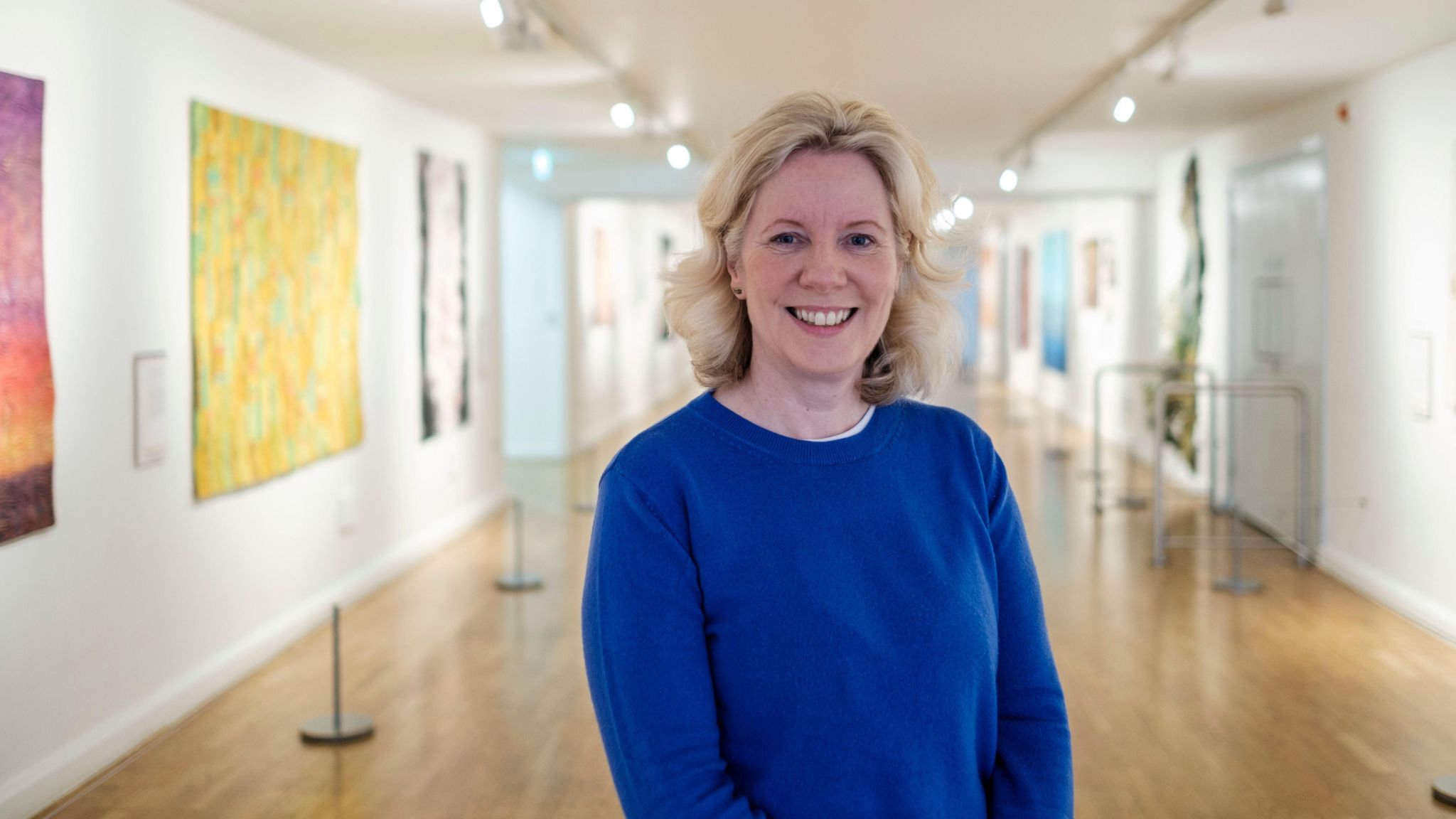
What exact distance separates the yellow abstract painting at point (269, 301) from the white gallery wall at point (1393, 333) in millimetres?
4897

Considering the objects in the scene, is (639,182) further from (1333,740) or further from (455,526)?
(1333,740)

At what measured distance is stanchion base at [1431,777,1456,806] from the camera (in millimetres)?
4004

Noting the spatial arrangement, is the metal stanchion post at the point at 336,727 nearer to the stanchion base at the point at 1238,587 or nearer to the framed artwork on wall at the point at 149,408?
the framed artwork on wall at the point at 149,408

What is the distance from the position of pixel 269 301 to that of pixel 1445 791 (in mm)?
4517

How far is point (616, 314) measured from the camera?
49.1 feet

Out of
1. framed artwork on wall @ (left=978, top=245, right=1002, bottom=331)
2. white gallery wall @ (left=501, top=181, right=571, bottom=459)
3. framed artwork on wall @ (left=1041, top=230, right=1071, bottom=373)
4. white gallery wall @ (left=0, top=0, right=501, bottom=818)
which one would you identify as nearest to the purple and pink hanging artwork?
white gallery wall @ (left=0, top=0, right=501, bottom=818)

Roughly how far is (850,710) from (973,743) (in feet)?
0.56

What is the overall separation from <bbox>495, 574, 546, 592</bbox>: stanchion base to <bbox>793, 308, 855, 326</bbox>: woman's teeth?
18.6 ft

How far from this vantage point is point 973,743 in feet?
4.92

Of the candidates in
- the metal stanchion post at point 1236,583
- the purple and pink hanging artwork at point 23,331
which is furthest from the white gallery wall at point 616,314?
the purple and pink hanging artwork at point 23,331

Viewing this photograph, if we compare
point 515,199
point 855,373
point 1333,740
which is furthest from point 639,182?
point 855,373

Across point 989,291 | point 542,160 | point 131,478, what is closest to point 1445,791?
point 131,478

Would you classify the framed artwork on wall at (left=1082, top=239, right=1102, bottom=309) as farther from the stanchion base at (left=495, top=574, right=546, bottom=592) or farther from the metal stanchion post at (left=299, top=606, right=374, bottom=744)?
the metal stanchion post at (left=299, top=606, right=374, bottom=744)

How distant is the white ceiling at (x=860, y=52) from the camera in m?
5.30
